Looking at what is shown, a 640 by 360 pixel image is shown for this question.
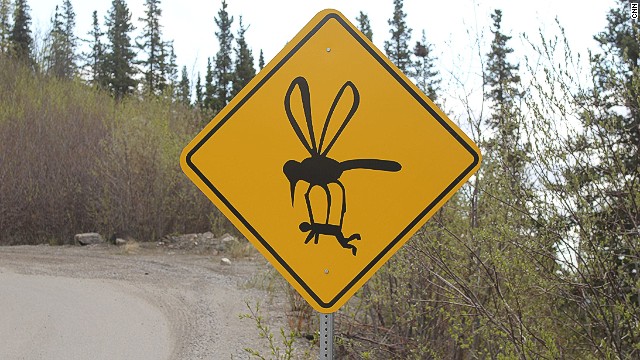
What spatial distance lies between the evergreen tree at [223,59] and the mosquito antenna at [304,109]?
44350mm

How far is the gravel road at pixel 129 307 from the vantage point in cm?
743

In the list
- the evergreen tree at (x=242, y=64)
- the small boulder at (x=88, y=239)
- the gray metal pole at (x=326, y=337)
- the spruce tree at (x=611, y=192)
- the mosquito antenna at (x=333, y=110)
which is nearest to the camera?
the gray metal pole at (x=326, y=337)

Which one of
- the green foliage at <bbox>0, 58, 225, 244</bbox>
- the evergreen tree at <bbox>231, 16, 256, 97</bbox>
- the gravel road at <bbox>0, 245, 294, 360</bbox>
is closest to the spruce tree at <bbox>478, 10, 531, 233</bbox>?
the gravel road at <bbox>0, 245, 294, 360</bbox>

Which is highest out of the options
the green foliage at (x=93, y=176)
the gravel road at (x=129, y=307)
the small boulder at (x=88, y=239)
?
the green foliage at (x=93, y=176)

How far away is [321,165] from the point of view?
2979 millimetres

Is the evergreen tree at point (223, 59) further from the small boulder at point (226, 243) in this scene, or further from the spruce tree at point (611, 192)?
the spruce tree at point (611, 192)

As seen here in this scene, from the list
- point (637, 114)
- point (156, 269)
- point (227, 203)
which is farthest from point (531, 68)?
point (156, 269)

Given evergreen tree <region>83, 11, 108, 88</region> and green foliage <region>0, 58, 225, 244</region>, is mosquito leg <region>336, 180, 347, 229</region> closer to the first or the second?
green foliage <region>0, 58, 225, 244</region>

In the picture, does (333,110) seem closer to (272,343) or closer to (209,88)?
(272,343)

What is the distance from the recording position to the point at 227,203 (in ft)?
9.94

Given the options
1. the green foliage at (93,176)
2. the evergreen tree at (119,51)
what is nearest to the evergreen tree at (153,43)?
the evergreen tree at (119,51)

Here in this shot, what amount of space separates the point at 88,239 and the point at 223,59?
33411 millimetres

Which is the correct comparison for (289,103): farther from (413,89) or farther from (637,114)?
(637,114)

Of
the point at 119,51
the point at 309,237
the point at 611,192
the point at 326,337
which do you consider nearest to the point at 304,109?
the point at 309,237
